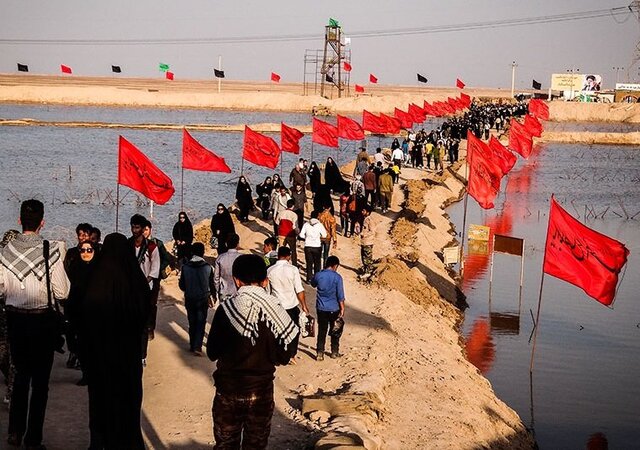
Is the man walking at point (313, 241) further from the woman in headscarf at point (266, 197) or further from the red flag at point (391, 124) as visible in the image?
the red flag at point (391, 124)

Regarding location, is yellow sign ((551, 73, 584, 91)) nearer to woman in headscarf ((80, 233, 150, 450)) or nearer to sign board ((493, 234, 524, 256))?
sign board ((493, 234, 524, 256))

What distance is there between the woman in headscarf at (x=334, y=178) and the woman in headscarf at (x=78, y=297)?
1716cm

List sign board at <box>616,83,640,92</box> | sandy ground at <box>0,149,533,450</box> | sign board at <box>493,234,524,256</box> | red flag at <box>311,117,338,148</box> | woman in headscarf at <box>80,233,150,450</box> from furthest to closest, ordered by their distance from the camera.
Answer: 1. sign board at <box>616,83,640,92</box>
2. red flag at <box>311,117,338,148</box>
3. sign board at <box>493,234,524,256</box>
4. sandy ground at <box>0,149,533,450</box>
5. woman in headscarf at <box>80,233,150,450</box>

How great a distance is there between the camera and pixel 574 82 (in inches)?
5162

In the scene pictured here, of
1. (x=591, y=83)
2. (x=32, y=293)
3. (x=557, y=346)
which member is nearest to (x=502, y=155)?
(x=557, y=346)

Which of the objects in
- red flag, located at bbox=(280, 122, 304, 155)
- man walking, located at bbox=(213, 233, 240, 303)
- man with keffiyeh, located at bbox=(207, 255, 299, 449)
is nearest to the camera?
man with keffiyeh, located at bbox=(207, 255, 299, 449)

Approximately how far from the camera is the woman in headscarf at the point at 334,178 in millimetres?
26734

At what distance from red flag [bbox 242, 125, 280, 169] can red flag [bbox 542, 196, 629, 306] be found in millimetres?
13193

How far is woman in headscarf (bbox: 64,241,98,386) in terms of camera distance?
6656 millimetres

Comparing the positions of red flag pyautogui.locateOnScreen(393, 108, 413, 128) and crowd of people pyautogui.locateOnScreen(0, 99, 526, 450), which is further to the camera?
red flag pyautogui.locateOnScreen(393, 108, 413, 128)

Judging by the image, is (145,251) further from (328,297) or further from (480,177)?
(480,177)

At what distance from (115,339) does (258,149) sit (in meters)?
19.7

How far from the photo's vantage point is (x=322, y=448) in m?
7.94

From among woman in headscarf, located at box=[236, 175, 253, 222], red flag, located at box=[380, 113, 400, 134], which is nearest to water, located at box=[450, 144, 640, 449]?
woman in headscarf, located at box=[236, 175, 253, 222]
